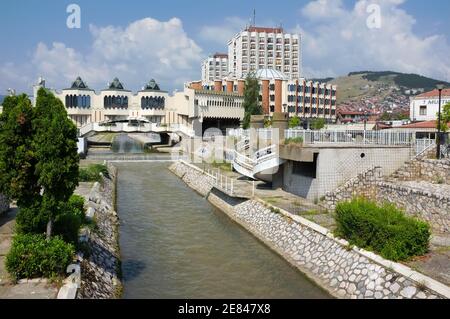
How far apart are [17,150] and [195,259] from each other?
30.4 feet

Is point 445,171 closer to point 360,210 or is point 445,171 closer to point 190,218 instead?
point 360,210

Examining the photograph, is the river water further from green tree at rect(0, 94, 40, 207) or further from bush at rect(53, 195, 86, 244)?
green tree at rect(0, 94, 40, 207)

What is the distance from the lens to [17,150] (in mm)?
12633

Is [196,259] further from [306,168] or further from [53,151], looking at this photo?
[306,168]

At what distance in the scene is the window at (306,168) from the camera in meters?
26.1

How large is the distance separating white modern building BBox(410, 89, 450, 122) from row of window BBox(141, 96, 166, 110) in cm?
4670

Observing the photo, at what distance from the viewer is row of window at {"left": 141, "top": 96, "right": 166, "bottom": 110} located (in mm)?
84850

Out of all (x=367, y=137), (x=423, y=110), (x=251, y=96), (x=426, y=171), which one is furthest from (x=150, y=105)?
(x=426, y=171)

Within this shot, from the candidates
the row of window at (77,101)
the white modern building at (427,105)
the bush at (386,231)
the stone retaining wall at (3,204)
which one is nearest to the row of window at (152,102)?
the row of window at (77,101)

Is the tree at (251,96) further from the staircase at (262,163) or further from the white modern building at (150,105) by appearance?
the staircase at (262,163)

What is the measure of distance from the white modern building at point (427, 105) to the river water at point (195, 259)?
37.9 m

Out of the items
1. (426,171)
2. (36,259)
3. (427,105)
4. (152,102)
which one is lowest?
(36,259)

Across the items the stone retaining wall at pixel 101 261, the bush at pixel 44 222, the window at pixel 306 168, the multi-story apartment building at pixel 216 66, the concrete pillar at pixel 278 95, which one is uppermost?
the multi-story apartment building at pixel 216 66
